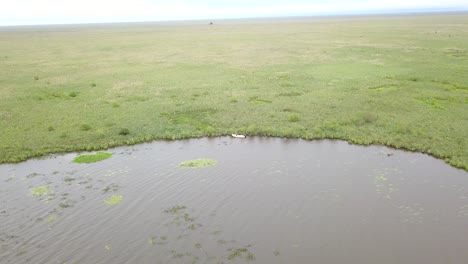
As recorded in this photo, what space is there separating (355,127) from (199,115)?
12.9 metres

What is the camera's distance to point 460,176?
20.7 meters

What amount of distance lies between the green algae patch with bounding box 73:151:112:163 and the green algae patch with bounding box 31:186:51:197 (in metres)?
3.62

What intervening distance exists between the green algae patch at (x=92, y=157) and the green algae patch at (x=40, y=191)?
362 centimetres

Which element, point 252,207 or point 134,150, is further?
point 134,150

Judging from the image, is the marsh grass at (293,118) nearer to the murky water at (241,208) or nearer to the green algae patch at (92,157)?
the murky water at (241,208)

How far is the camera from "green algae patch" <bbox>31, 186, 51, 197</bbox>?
64.4ft

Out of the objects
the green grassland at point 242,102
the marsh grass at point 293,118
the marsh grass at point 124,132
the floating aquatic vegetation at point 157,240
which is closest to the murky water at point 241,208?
the floating aquatic vegetation at point 157,240

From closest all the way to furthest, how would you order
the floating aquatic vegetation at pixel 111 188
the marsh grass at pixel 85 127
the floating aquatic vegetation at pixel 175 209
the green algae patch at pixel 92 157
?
the floating aquatic vegetation at pixel 175 209, the floating aquatic vegetation at pixel 111 188, the green algae patch at pixel 92 157, the marsh grass at pixel 85 127

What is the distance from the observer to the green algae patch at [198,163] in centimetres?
2300

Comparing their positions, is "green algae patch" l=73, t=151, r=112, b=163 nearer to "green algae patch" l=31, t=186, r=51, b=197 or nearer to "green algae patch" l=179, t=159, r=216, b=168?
"green algae patch" l=31, t=186, r=51, b=197

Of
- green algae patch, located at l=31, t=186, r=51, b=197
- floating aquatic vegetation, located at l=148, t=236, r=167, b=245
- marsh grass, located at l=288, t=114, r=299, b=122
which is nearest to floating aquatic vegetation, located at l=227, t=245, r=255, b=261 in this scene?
floating aquatic vegetation, located at l=148, t=236, r=167, b=245

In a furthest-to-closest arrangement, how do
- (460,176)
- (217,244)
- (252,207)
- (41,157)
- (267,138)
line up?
(267,138), (41,157), (460,176), (252,207), (217,244)

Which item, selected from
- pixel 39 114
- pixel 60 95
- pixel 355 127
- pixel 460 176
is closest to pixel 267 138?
pixel 355 127

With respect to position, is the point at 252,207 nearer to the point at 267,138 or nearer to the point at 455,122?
the point at 267,138
